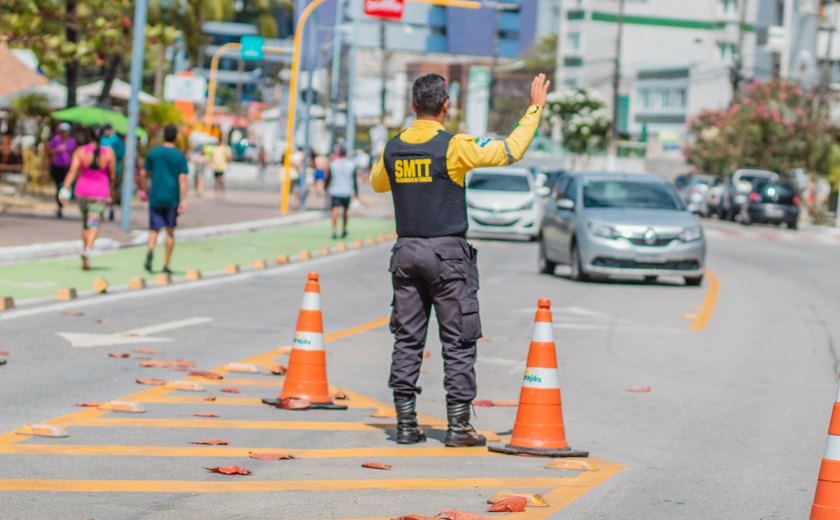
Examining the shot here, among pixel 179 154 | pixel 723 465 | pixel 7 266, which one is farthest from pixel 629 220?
pixel 723 465

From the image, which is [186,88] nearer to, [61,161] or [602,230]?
[61,161]

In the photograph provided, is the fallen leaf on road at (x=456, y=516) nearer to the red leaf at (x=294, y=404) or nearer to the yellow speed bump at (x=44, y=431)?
the yellow speed bump at (x=44, y=431)

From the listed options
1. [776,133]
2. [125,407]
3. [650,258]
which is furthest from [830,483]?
[776,133]

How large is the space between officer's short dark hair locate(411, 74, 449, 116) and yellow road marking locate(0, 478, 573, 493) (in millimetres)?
2249

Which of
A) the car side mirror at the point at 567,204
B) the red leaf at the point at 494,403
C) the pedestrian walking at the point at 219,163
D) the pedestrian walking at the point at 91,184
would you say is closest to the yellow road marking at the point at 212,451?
the red leaf at the point at 494,403

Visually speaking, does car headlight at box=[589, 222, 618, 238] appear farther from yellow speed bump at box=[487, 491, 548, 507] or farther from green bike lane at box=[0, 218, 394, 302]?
yellow speed bump at box=[487, 491, 548, 507]

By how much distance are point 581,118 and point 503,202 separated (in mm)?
69256

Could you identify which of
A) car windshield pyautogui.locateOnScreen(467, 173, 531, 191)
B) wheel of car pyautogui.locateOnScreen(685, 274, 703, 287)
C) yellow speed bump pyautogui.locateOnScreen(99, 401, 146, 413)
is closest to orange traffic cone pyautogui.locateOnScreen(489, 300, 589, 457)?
yellow speed bump pyautogui.locateOnScreen(99, 401, 146, 413)

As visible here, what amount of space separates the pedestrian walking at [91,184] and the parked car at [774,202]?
118 feet

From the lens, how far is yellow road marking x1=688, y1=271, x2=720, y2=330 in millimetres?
17888

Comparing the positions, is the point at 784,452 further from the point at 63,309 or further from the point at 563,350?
the point at 63,309

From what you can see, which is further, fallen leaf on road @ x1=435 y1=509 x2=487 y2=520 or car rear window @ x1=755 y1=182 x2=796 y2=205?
car rear window @ x1=755 y1=182 x2=796 y2=205

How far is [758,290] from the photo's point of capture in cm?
2409

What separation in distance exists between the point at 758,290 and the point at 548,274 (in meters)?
3.38
